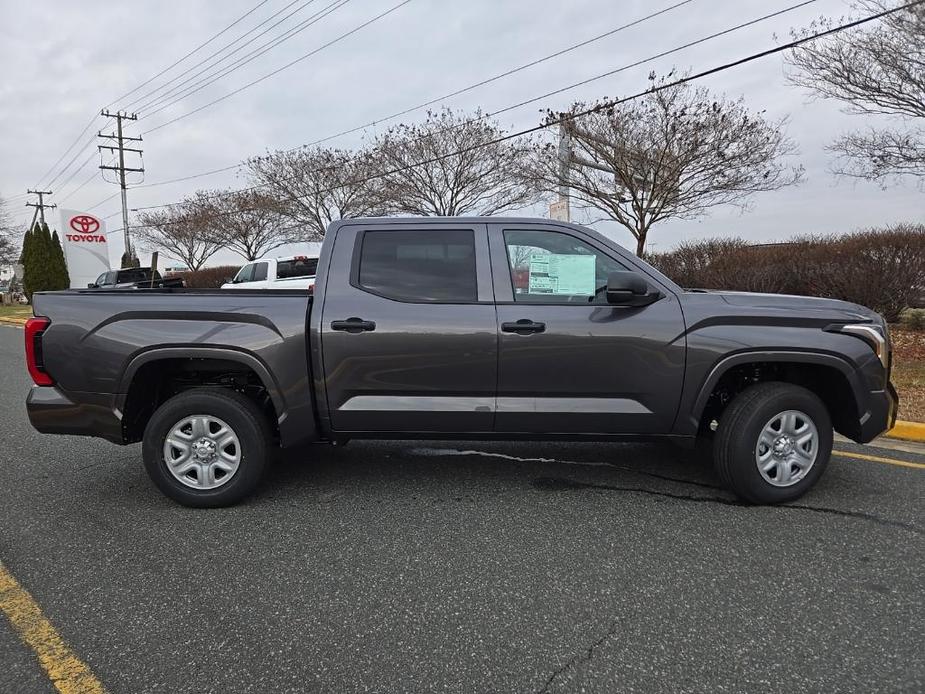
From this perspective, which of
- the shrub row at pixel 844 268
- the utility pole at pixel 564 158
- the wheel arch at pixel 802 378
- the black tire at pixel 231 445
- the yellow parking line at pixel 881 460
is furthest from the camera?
the utility pole at pixel 564 158

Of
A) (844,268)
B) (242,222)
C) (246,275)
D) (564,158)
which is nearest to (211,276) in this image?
(242,222)

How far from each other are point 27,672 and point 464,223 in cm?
310

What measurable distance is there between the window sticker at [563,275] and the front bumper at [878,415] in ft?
6.05

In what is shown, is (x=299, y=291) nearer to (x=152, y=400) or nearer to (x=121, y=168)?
(x=152, y=400)

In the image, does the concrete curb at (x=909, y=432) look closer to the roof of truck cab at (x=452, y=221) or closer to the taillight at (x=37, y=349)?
the roof of truck cab at (x=452, y=221)

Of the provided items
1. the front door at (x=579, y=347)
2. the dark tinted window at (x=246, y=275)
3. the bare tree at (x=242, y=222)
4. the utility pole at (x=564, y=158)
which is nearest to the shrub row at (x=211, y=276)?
the bare tree at (x=242, y=222)

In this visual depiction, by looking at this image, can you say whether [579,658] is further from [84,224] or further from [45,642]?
[84,224]

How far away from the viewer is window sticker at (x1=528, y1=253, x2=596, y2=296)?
12.0ft

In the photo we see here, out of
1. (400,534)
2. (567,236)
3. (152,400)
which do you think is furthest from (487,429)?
(152,400)

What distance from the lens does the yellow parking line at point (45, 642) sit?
6.82ft

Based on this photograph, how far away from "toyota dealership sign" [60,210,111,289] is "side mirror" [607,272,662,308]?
126 feet

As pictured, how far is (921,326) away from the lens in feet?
30.9

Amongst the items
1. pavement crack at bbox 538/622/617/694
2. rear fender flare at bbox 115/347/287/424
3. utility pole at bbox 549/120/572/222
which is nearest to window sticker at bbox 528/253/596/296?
rear fender flare at bbox 115/347/287/424

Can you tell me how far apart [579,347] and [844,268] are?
8807mm
